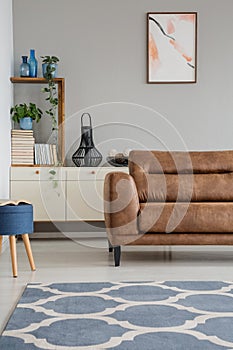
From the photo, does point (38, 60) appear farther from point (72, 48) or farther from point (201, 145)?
point (201, 145)

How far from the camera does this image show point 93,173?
556 centimetres

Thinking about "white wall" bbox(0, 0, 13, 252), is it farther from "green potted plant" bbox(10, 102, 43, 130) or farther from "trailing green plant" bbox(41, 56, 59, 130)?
"trailing green plant" bbox(41, 56, 59, 130)

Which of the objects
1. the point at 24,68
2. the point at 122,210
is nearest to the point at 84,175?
the point at 24,68

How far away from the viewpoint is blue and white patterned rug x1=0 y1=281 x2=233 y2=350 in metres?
2.40

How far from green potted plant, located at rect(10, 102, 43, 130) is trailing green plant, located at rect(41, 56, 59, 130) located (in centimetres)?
12

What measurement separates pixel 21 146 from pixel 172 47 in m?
1.69

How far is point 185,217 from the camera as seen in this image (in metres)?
4.29

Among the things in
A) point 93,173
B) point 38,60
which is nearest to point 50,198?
point 93,173

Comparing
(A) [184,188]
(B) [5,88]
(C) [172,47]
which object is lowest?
(A) [184,188]

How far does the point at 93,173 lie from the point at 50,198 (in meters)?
0.44

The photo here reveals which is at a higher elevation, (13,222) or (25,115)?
(25,115)

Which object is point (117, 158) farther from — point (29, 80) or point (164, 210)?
point (164, 210)

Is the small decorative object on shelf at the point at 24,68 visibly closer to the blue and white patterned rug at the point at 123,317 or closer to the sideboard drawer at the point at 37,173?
the sideboard drawer at the point at 37,173

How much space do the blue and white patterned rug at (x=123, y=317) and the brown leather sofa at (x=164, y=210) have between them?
Result: 2.33 ft
